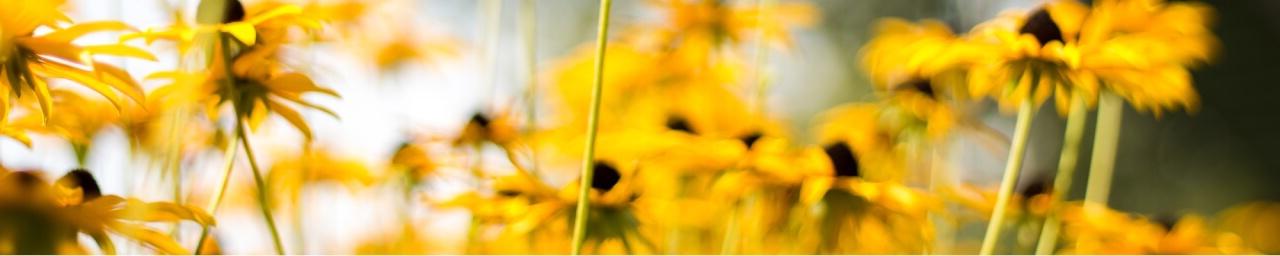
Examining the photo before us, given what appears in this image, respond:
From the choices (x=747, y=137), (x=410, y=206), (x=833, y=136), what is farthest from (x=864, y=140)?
(x=410, y=206)

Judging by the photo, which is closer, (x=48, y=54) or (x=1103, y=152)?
(x=48, y=54)

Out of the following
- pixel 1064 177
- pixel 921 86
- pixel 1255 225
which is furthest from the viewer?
pixel 1255 225

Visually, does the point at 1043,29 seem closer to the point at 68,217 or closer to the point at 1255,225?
the point at 68,217

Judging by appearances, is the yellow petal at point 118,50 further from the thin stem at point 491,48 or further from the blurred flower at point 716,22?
the blurred flower at point 716,22

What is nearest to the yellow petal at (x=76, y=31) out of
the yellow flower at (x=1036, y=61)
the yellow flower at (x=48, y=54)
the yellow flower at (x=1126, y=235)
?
the yellow flower at (x=48, y=54)

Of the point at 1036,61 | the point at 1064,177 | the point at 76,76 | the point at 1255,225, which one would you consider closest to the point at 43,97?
the point at 76,76

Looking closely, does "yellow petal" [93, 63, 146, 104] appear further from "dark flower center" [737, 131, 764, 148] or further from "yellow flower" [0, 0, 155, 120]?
"dark flower center" [737, 131, 764, 148]

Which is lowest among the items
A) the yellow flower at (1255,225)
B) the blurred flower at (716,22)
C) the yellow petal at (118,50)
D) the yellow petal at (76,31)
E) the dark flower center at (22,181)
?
the yellow flower at (1255,225)
